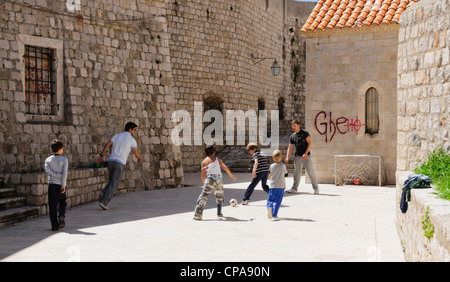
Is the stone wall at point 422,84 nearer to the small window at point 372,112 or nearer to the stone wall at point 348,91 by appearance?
the stone wall at point 348,91

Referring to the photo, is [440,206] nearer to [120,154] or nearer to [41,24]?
[120,154]

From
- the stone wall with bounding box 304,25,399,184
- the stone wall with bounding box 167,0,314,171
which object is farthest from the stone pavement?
the stone wall with bounding box 167,0,314,171

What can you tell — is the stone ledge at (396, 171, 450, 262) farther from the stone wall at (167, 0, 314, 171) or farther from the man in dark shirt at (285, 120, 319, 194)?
the stone wall at (167, 0, 314, 171)

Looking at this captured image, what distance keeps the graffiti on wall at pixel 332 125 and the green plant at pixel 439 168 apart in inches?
295

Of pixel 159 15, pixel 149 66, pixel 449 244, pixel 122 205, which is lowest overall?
pixel 122 205

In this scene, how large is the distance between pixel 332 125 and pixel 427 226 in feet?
39.0

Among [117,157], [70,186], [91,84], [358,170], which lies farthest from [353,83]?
[70,186]

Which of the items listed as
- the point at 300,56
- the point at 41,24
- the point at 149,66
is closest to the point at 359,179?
the point at 149,66

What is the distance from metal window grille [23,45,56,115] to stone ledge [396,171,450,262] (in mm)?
9040

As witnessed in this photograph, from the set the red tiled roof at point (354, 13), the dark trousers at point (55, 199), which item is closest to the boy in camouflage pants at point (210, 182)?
the dark trousers at point (55, 199)

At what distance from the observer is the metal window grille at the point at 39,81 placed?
12945 millimetres

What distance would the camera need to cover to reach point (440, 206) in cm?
480

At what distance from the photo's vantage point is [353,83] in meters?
16.3
